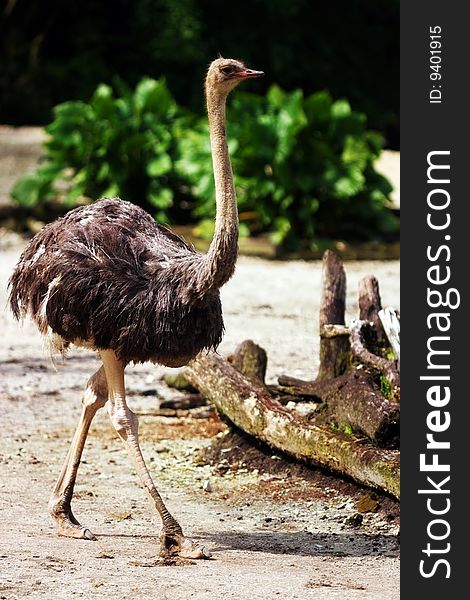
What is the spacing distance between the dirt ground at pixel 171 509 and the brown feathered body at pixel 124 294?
79 cm

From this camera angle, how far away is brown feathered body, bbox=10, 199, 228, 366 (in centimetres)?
487

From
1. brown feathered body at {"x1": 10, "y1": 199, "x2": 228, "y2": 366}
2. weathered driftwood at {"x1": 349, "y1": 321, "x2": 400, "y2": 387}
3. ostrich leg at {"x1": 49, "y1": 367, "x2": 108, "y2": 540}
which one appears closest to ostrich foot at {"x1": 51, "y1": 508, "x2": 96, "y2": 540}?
ostrich leg at {"x1": 49, "y1": 367, "x2": 108, "y2": 540}

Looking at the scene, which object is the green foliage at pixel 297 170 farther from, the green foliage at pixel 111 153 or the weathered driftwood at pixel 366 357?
the weathered driftwood at pixel 366 357

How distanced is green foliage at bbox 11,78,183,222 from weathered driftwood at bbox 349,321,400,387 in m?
6.83

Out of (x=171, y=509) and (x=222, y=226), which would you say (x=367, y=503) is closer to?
(x=171, y=509)

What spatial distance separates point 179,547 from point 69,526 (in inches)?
20.9

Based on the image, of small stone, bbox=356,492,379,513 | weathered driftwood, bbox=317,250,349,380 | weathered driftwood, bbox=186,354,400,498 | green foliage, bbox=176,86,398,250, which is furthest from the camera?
green foliage, bbox=176,86,398,250

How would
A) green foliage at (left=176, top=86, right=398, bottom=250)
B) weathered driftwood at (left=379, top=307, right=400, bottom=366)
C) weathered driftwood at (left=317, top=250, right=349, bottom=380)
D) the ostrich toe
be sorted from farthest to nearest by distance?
green foliage at (left=176, top=86, right=398, bottom=250), weathered driftwood at (left=317, top=250, right=349, bottom=380), weathered driftwood at (left=379, top=307, right=400, bottom=366), the ostrich toe

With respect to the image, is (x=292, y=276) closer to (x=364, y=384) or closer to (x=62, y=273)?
(x=364, y=384)

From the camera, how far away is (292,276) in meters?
11.6

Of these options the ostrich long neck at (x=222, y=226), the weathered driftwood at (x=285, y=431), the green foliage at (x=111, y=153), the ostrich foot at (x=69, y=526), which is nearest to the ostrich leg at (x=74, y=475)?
the ostrich foot at (x=69, y=526)

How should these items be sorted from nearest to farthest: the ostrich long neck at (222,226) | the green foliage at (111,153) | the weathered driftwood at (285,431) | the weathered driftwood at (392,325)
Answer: the ostrich long neck at (222,226), the weathered driftwood at (285,431), the weathered driftwood at (392,325), the green foliage at (111,153)

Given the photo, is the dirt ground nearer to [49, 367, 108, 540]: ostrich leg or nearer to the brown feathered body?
[49, 367, 108, 540]: ostrich leg

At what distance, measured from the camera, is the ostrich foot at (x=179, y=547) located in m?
4.78
